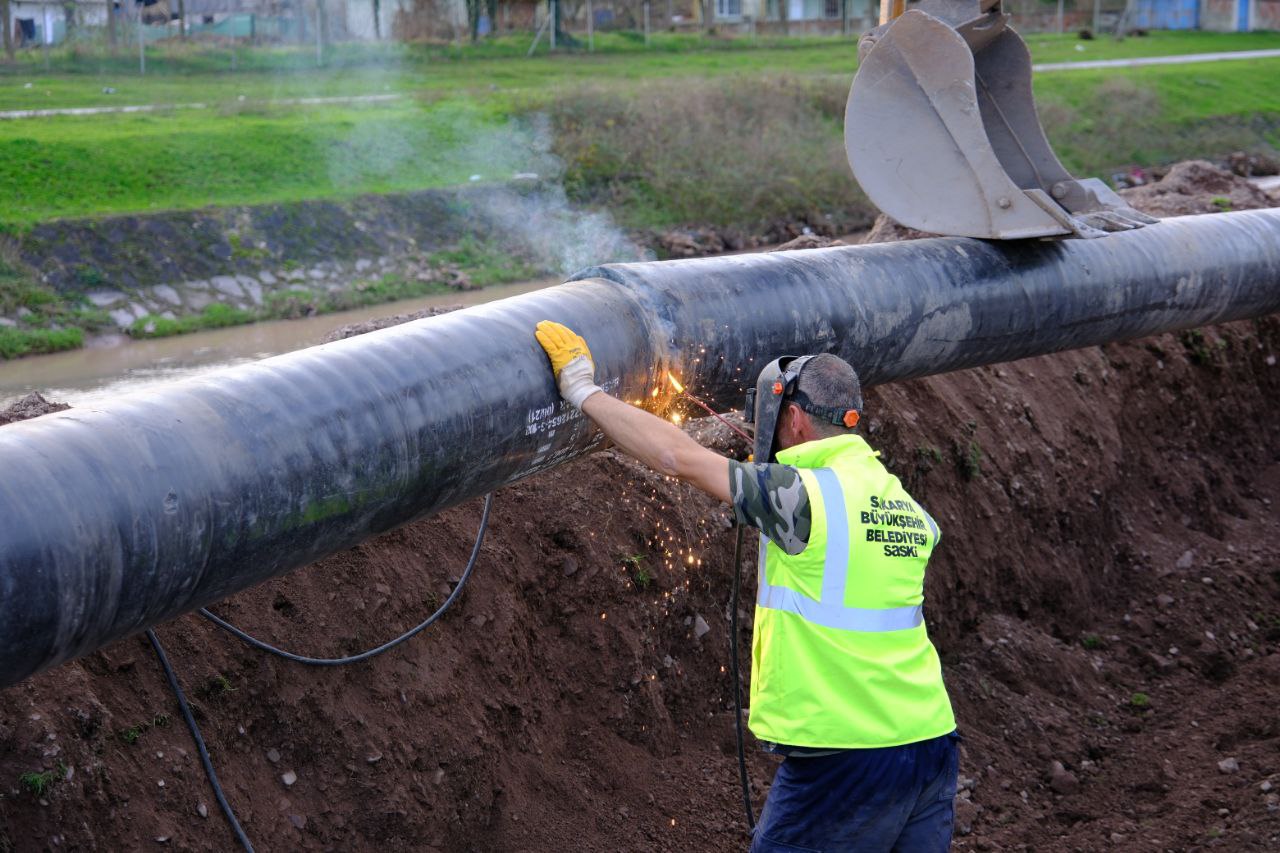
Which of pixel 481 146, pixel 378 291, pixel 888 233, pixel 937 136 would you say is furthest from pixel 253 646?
pixel 481 146

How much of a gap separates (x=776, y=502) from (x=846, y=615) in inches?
15.5

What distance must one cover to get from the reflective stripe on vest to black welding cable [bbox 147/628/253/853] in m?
2.09

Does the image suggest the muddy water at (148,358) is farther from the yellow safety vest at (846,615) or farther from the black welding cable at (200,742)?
the yellow safety vest at (846,615)

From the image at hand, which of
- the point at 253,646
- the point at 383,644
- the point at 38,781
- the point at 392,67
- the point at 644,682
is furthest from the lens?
the point at 392,67

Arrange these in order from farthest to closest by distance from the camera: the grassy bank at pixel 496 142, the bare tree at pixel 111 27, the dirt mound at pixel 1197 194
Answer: the bare tree at pixel 111 27 → the grassy bank at pixel 496 142 → the dirt mound at pixel 1197 194

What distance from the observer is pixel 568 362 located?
13.4 ft

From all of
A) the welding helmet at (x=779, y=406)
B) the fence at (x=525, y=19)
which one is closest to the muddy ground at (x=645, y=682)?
the welding helmet at (x=779, y=406)

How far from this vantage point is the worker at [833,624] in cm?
358

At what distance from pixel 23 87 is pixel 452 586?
569 inches

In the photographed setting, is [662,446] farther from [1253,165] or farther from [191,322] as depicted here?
[1253,165]

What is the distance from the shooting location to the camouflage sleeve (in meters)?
3.54

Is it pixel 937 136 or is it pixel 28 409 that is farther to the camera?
pixel 937 136

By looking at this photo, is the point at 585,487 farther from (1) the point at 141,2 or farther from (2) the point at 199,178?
(1) the point at 141,2

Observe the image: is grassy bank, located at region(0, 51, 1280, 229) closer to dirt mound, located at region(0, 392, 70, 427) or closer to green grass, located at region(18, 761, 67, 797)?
dirt mound, located at region(0, 392, 70, 427)
